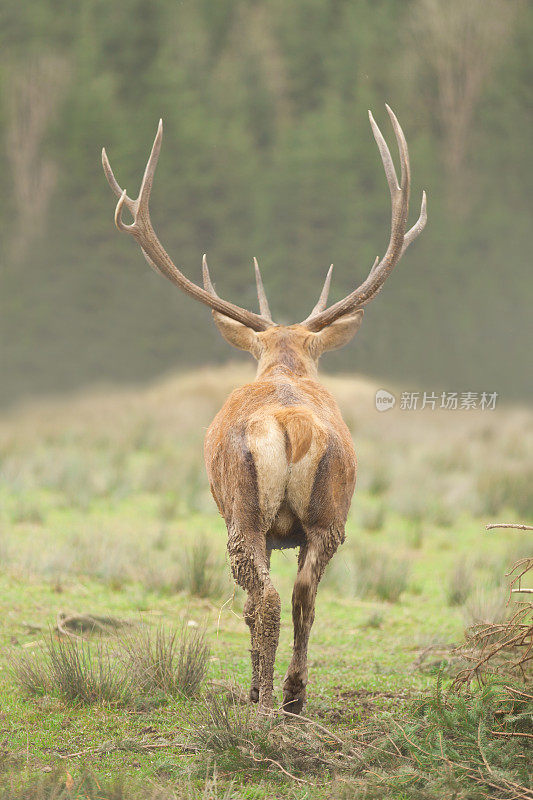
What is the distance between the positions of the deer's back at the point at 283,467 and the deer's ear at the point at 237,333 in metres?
0.93

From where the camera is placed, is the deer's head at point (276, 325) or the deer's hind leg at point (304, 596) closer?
the deer's hind leg at point (304, 596)

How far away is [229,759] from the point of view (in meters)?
3.80

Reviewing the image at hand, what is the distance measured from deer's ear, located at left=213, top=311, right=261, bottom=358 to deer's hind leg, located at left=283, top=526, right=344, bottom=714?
4.65 feet

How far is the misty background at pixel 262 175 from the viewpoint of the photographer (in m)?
24.8

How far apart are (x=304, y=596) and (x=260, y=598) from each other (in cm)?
21

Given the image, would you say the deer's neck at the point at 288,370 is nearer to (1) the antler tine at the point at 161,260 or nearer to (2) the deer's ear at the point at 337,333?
(2) the deer's ear at the point at 337,333

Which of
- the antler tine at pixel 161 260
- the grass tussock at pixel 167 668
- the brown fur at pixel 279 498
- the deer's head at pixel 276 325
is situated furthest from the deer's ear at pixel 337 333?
the grass tussock at pixel 167 668

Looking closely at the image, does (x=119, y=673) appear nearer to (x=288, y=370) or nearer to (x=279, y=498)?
(x=279, y=498)

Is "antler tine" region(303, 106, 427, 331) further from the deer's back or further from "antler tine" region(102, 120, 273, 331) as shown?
the deer's back

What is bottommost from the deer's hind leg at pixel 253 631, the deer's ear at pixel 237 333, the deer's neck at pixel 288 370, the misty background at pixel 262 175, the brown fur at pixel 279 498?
the deer's hind leg at pixel 253 631

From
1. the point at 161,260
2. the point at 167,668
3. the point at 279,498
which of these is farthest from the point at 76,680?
the point at 161,260

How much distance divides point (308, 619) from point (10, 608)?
125 inches

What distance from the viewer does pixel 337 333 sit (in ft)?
17.1

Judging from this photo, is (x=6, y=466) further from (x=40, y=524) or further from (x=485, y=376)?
(x=485, y=376)
